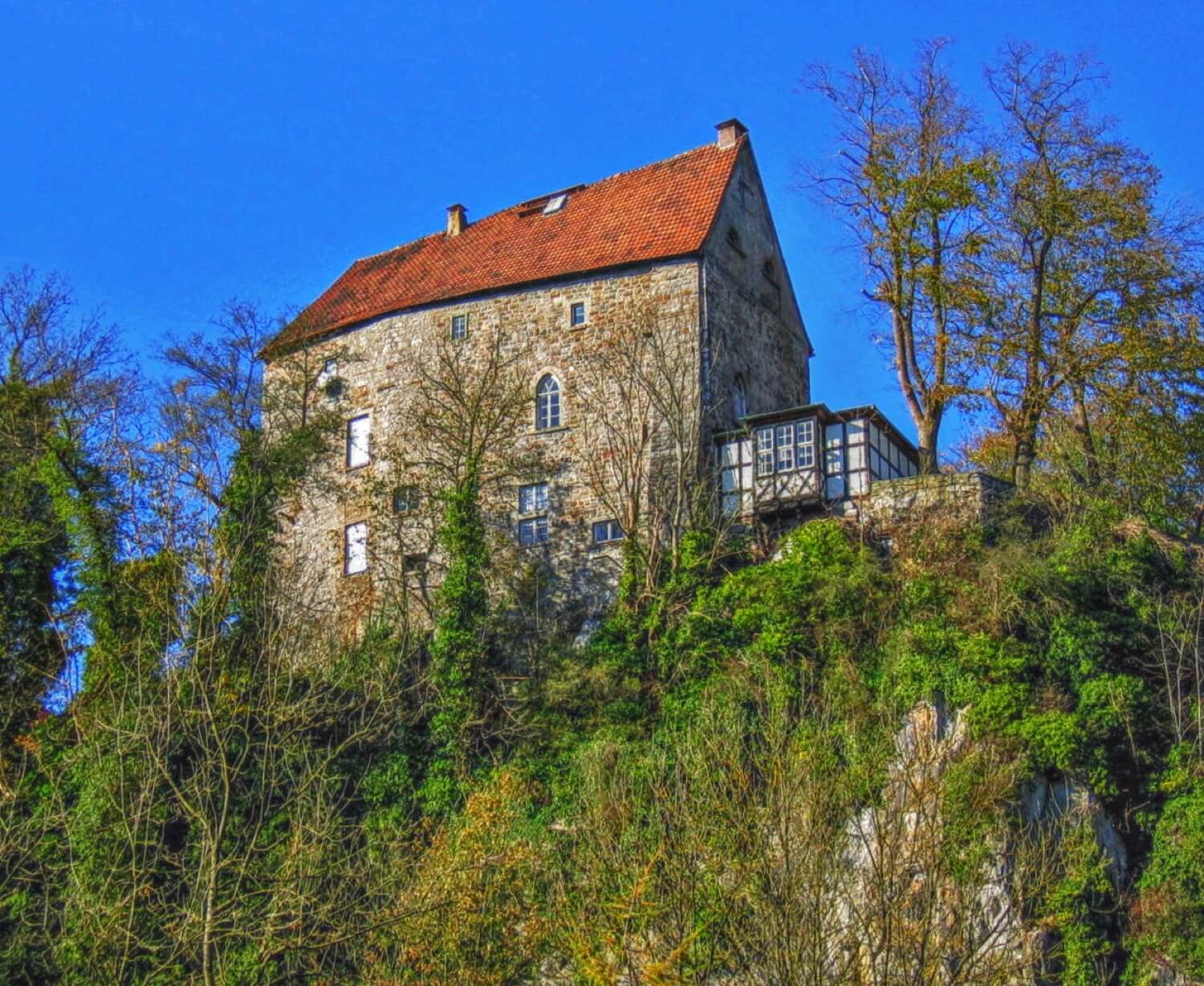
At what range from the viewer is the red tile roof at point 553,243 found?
114 feet

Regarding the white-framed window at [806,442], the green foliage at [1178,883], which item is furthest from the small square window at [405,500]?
the green foliage at [1178,883]

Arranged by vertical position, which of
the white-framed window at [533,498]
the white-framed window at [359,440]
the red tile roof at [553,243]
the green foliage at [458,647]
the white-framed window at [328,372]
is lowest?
the green foliage at [458,647]

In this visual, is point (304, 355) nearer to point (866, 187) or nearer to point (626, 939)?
point (866, 187)

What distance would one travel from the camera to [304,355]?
3644 cm

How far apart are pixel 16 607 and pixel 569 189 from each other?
15985 mm

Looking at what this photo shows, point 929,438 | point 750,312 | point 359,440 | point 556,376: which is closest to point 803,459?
point 929,438

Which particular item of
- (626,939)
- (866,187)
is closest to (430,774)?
(626,939)

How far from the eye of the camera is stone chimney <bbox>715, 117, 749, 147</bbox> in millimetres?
37188

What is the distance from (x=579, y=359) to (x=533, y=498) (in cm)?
309

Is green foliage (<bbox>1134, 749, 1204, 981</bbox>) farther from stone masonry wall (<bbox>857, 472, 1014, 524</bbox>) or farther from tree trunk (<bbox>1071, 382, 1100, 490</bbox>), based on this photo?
tree trunk (<bbox>1071, 382, 1100, 490</bbox>)

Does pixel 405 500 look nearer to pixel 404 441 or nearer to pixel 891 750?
pixel 404 441

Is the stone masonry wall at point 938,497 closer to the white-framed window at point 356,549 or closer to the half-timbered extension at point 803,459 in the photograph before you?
the half-timbered extension at point 803,459

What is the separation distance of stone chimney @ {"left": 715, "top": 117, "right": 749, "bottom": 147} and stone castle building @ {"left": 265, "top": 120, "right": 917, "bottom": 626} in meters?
0.04

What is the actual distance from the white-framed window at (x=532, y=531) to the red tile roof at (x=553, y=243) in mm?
5462
